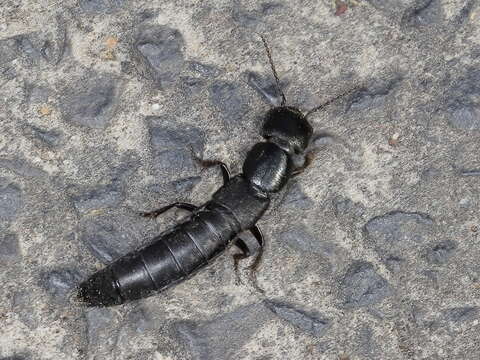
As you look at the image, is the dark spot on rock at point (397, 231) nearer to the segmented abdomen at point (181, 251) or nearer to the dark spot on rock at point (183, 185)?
the segmented abdomen at point (181, 251)

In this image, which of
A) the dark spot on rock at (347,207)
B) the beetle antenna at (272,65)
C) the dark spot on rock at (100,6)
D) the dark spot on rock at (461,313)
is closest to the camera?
the dark spot on rock at (461,313)

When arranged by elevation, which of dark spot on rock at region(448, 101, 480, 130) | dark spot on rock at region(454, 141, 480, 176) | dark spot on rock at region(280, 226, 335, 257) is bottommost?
dark spot on rock at region(280, 226, 335, 257)

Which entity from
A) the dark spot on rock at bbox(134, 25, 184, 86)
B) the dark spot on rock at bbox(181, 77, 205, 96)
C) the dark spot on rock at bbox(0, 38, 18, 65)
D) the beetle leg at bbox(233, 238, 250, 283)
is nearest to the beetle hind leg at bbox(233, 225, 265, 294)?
the beetle leg at bbox(233, 238, 250, 283)

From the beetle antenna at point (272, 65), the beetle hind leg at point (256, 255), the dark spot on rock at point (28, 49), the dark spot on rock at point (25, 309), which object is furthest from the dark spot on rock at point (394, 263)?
the dark spot on rock at point (28, 49)

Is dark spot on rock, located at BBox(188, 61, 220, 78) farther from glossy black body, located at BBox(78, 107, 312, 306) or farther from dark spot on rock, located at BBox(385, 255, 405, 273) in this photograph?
dark spot on rock, located at BBox(385, 255, 405, 273)

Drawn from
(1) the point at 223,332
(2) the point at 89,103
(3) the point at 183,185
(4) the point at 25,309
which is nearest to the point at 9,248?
(4) the point at 25,309

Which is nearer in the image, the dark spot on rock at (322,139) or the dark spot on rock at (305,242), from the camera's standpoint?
the dark spot on rock at (305,242)

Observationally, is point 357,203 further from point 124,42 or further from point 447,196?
Result: point 124,42
